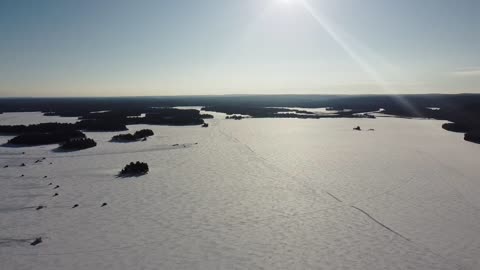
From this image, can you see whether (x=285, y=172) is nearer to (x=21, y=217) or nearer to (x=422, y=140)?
(x=21, y=217)

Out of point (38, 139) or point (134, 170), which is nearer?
point (134, 170)

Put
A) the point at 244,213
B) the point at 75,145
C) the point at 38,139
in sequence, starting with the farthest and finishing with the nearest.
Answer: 1. the point at 38,139
2. the point at 75,145
3. the point at 244,213

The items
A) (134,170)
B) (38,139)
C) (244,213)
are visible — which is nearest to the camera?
(244,213)

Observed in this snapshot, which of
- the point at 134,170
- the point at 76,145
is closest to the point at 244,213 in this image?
the point at 134,170

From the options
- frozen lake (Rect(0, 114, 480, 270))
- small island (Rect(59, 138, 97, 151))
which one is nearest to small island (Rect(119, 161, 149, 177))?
frozen lake (Rect(0, 114, 480, 270))

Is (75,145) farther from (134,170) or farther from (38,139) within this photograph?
(134,170)

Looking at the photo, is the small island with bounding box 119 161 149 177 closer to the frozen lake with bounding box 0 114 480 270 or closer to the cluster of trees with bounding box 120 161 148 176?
the cluster of trees with bounding box 120 161 148 176

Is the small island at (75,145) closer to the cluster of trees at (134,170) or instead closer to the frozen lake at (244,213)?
the frozen lake at (244,213)

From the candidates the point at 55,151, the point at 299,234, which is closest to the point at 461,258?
the point at 299,234

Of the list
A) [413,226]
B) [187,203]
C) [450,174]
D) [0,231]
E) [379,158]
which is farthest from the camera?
[379,158]
